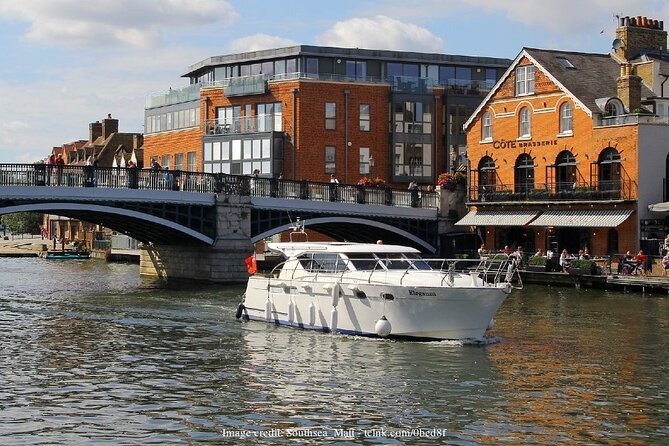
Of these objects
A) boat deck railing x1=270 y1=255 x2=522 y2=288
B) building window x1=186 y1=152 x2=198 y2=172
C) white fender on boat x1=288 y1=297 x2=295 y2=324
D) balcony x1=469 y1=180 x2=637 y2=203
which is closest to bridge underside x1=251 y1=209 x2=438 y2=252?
balcony x1=469 y1=180 x2=637 y2=203

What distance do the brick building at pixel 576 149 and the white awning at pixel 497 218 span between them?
0.26 ft

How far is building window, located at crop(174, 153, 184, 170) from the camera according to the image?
9154cm

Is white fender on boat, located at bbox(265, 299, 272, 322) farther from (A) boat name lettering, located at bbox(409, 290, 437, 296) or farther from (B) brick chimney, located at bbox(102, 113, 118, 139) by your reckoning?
(B) brick chimney, located at bbox(102, 113, 118, 139)

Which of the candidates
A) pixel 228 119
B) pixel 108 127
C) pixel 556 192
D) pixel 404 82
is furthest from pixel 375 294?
pixel 108 127

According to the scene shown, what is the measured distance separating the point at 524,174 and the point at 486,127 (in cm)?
433

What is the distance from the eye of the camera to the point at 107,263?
91.8 meters

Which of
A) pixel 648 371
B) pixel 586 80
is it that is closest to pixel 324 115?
pixel 586 80

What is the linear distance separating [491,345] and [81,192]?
25.9 meters

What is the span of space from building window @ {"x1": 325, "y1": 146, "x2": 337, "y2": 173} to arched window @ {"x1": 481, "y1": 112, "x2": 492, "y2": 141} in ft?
48.6

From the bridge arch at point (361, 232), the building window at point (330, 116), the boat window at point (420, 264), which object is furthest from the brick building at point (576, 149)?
the boat window at point (420, 264)

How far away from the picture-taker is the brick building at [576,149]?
201ft

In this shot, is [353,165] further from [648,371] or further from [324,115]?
[648,371]

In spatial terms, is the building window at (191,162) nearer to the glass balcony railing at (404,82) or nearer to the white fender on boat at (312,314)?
the glass balcony railing at (404,82)

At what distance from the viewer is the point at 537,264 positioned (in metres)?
60.9
